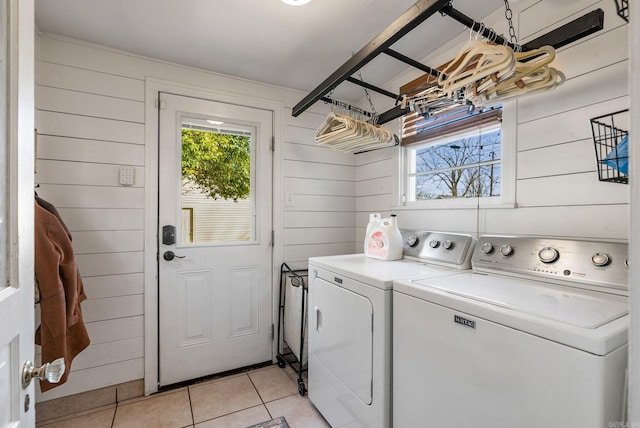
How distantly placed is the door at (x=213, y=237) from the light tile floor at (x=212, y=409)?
151mm

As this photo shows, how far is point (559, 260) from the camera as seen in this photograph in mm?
1203

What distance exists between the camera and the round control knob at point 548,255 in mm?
1220

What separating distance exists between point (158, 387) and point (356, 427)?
4.78 feet

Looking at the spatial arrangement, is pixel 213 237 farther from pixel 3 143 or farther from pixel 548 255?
pixel 548 255

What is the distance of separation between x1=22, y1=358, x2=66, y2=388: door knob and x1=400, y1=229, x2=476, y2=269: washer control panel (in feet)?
5.13

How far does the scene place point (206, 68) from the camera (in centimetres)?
223

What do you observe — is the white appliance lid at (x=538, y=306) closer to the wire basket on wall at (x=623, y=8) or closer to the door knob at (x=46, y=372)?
the wire basket on wall at (x=623, y=8)

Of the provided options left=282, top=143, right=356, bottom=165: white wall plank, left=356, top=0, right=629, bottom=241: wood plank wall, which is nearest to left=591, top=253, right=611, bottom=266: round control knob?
left=356, top=0, right=629, bottom=241: wood plank wall

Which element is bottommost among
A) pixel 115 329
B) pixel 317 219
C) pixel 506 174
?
pixel 115 329

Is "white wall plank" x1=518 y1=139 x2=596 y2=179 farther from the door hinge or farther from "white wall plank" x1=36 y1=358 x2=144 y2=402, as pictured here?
"white wall plank" x1=36 y1=358 x2=144 y2=402

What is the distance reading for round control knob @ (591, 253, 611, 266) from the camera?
3.55ft

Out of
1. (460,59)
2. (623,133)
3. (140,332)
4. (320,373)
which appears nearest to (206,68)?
(460,59)

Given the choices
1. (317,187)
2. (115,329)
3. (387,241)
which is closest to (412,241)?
(387,241)

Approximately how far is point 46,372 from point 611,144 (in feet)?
6.50
